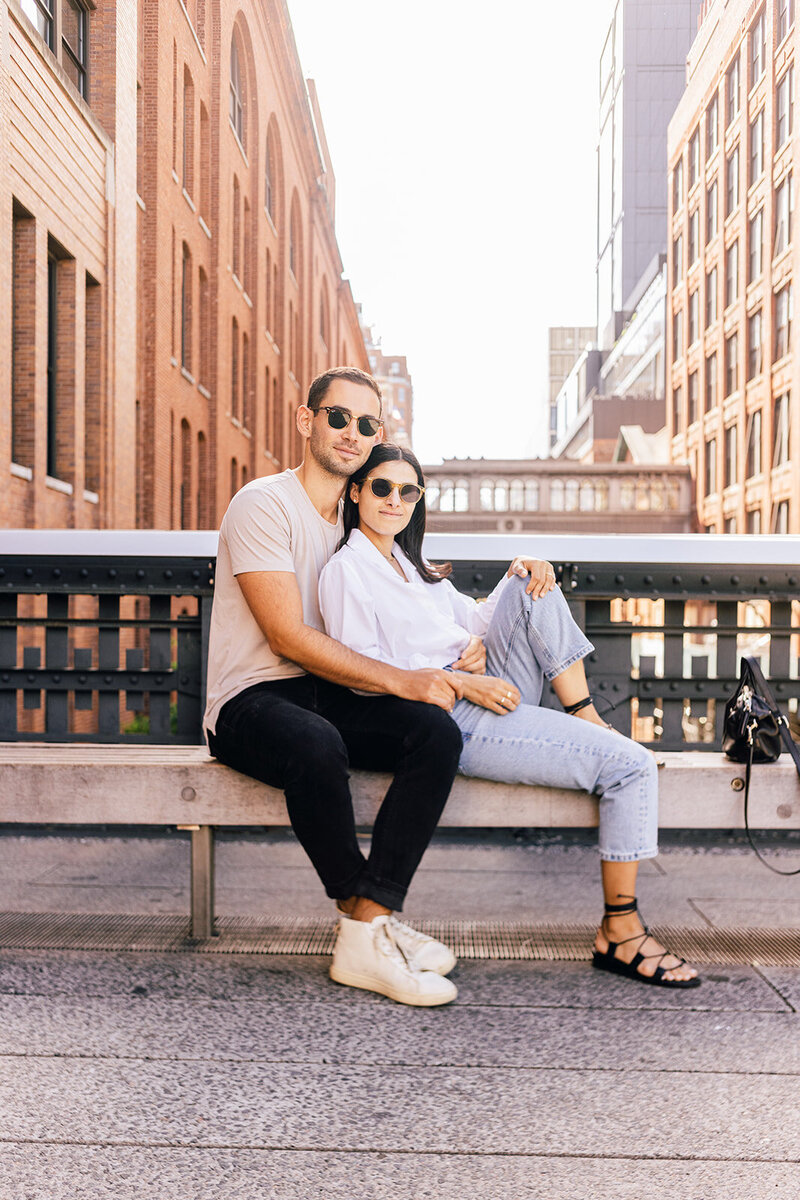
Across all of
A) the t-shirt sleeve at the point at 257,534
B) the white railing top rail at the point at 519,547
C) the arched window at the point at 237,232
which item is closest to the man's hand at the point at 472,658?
the t-shirt sleeve at the point at 257,534

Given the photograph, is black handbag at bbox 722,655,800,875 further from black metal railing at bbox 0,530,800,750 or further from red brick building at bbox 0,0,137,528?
red brick building at bbox 0,0,137,528

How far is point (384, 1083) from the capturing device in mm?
2191

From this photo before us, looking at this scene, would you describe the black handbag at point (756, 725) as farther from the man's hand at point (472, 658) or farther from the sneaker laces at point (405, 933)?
the sneaker laces at point (405, 933)

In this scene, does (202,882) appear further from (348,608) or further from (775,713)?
(775,713)

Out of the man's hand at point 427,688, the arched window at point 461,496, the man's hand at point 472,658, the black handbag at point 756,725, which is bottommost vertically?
the black handbag at point 756,725

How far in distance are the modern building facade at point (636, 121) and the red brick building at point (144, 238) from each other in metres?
1.86

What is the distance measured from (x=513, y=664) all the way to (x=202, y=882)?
1103 mm

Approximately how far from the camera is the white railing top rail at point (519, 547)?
4191mm

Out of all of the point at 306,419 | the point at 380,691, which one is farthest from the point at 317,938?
the point at 306,419

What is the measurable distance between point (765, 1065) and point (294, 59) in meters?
5.71

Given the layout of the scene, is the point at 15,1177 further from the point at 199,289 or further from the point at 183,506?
the point at 183,506

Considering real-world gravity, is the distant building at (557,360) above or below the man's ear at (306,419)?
above

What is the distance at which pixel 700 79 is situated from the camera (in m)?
6.65

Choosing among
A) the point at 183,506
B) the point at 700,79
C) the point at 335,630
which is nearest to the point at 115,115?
the point at 183,506
